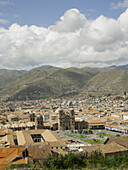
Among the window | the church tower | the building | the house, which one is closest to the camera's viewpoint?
the house

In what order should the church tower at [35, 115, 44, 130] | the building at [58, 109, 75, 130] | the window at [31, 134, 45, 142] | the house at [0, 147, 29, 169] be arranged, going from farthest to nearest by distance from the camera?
the building at [58, 109, 75, 130] < the church tower at [35, 115, 44, 130] < the window at [31, 134, 45, 142] < the house at [0, 147, 29, 169]

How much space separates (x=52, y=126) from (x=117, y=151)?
147 ft

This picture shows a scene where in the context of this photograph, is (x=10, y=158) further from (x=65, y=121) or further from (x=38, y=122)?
(x=65, y=121)

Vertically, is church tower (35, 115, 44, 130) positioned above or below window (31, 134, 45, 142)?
above

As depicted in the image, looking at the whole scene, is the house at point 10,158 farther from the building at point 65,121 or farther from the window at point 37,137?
the building at point 65,121

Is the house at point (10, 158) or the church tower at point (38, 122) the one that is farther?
the church tower at point (38, 122)

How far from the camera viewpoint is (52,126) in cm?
6725

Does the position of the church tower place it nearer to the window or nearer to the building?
the building

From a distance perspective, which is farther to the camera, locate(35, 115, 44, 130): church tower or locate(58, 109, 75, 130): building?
locate(58, 109, 75, 130): building

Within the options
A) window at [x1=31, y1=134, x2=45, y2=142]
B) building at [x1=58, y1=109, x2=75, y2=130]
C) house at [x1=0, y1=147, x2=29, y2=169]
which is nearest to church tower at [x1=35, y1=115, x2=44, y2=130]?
building at [x1=58, y1=109, x2=75, y2=130]

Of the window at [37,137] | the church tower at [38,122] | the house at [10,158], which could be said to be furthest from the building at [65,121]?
the house at [10,158]

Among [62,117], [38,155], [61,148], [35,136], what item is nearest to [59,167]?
[38,155]

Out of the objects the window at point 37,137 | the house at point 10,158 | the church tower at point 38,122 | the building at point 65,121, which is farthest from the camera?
the building at point 65,121

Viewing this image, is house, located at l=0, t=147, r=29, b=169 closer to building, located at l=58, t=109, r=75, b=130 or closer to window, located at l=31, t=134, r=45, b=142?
window, located at l=31, t=134, r=45, b=142
